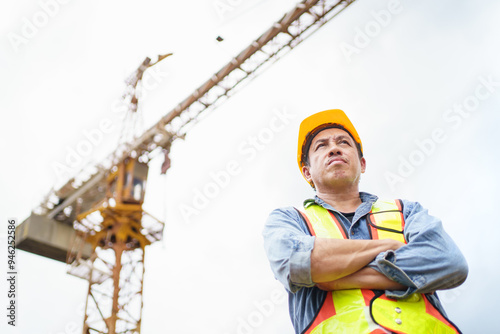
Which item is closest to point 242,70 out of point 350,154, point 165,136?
point 165,136

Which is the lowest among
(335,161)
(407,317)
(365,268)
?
(407,317)

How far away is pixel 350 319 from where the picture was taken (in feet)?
6.56

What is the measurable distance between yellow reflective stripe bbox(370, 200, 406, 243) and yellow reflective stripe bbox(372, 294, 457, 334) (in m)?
0.36

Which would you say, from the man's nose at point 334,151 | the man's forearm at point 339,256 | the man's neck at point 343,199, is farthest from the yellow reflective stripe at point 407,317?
the man's nose at point 334,151

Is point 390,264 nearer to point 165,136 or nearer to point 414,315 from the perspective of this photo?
point 414,315

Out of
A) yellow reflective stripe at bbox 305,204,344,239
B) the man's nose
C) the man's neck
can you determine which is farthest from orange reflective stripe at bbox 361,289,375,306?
the man's nose

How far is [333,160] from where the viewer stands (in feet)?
9.04

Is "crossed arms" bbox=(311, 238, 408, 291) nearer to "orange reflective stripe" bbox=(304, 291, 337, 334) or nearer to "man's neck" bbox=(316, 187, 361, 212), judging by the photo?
"orange reflective stripe" bbox=(304, 291, 337, 334)

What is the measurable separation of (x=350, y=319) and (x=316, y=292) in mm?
245

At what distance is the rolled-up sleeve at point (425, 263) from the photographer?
2.06 metres

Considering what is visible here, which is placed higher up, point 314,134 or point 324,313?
point 314,134

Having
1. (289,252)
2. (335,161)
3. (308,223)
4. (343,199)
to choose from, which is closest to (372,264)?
(289,252)

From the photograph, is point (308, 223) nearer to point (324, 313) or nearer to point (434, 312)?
point (324, 313)

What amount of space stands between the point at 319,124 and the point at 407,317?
4.34ft
